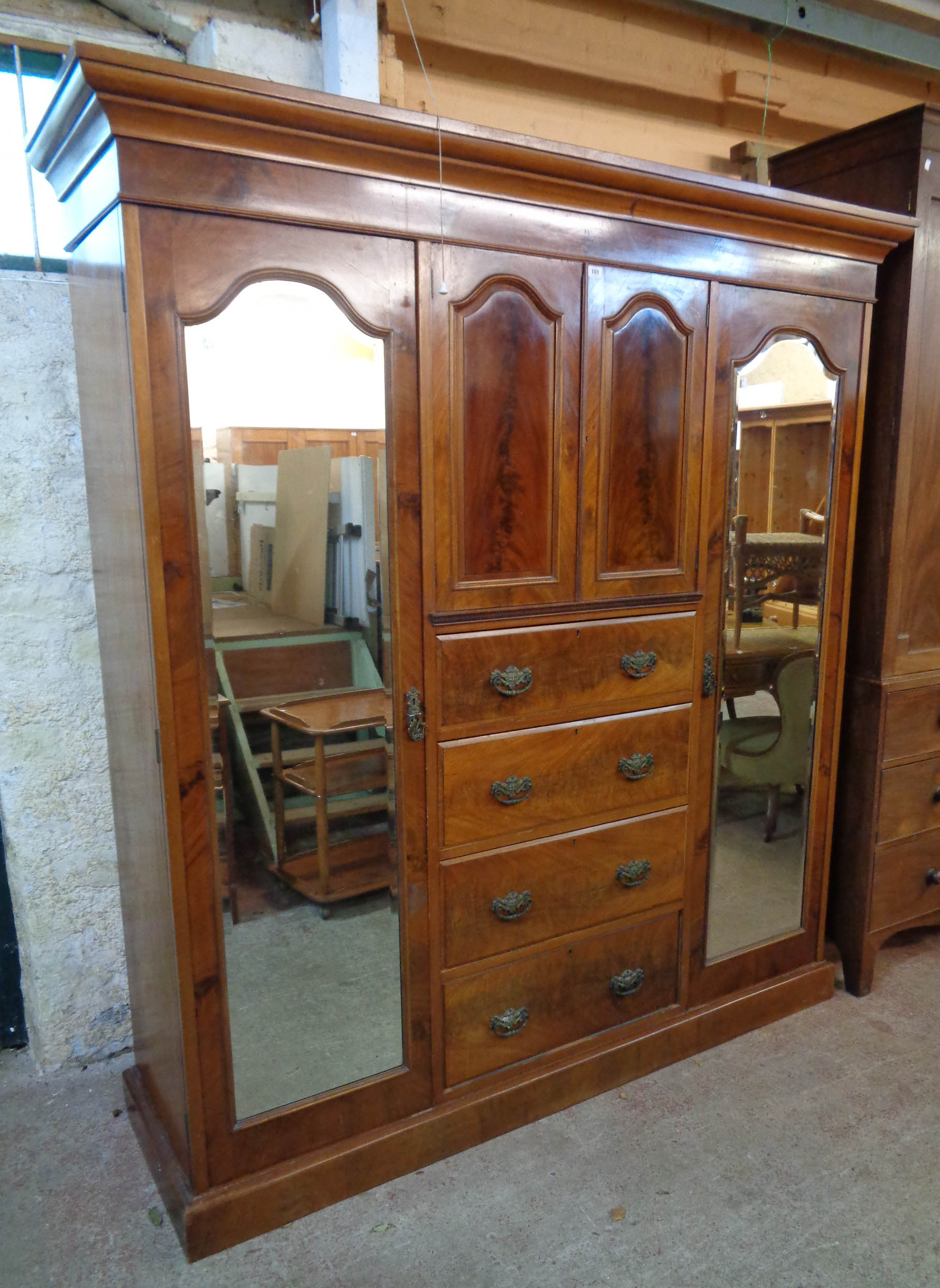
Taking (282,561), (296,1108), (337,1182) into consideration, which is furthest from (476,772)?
A: (337,1182)

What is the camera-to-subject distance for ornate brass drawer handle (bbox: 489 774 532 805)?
1.73 meters

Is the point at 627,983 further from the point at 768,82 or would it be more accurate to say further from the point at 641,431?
the point at 768,82

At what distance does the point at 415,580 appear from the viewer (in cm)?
159

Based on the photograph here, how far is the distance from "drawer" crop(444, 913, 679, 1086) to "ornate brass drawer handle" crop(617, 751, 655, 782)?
0.36 metres

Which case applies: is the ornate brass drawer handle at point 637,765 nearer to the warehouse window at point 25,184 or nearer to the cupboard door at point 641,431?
the cupboard door at point 641,431

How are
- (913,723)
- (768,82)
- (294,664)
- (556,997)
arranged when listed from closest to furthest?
(294,664)
(556,997)
(913,723)
(768,82)

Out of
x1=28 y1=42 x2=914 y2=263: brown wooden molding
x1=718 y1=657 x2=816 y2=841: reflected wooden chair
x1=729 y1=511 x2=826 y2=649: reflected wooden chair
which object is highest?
x1=28 y1=42 x2=914 y2=263: brown wooden molding

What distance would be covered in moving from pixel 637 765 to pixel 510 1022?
0.61m

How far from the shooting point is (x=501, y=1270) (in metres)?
1.53

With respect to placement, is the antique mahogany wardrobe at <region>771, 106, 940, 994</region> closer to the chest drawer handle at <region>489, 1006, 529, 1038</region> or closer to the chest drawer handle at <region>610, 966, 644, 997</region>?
the chest drawer handle at <region>610, 966, 644, 997</region>

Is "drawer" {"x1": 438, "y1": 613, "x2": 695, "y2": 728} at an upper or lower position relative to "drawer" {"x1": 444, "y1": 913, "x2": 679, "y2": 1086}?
upper

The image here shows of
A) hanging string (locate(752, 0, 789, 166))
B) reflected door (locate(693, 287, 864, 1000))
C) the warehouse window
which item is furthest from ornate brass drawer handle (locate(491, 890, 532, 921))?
hanging string (locate(752, 0, 789, 166))

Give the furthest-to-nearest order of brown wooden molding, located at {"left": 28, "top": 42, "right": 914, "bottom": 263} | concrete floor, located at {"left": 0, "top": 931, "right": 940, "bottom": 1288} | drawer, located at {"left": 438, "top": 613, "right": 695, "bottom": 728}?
drawer, located at {"left": 438, "top": 613, "right": 695, "bottom": 728} < concrete floor, located at {"left": 0, "top": 931, "right": 940, "bottom": 1288} < brown wooden molding, located at {"left": 28, "top": 42, "right": 914, "bottom": 263}

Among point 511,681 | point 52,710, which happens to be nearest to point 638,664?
point 511,681
